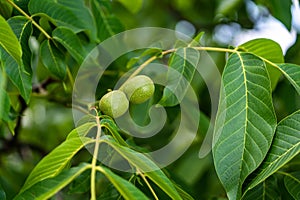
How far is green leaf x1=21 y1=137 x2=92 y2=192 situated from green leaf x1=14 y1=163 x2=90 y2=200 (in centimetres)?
6

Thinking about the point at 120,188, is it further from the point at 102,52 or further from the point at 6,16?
the point at 102,52

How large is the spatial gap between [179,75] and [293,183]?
30 cm

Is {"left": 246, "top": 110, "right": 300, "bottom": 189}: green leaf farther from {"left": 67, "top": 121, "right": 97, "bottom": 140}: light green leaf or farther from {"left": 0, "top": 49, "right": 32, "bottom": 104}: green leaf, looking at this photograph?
{"left": 0, "top": 49, "right": 32, "bottom": 104}: green leaf

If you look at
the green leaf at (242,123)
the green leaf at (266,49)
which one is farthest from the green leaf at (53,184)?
the green leaf at (266,49)

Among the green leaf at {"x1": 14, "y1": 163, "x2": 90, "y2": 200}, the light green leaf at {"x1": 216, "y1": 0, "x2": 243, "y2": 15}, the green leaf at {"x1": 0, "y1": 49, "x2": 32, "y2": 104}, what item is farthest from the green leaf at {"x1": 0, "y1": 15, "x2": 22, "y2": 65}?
the light green leaf at {"x1": 216, "y1": 0, "x2": 243, "y2": 15}

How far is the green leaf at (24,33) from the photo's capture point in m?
1.09

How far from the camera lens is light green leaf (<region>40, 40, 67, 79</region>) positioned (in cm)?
117

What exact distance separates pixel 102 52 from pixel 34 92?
0.82ft

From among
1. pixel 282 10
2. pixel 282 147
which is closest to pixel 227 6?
pixel 282 10

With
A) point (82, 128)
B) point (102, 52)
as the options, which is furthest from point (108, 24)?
point (82, 128)

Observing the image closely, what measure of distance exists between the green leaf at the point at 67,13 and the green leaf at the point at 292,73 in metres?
0.46

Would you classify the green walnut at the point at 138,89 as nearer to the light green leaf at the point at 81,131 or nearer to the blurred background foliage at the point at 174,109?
the light green leaf at the point at 81,131

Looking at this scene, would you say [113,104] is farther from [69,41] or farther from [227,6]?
[227,6]

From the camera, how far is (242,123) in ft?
3.05
